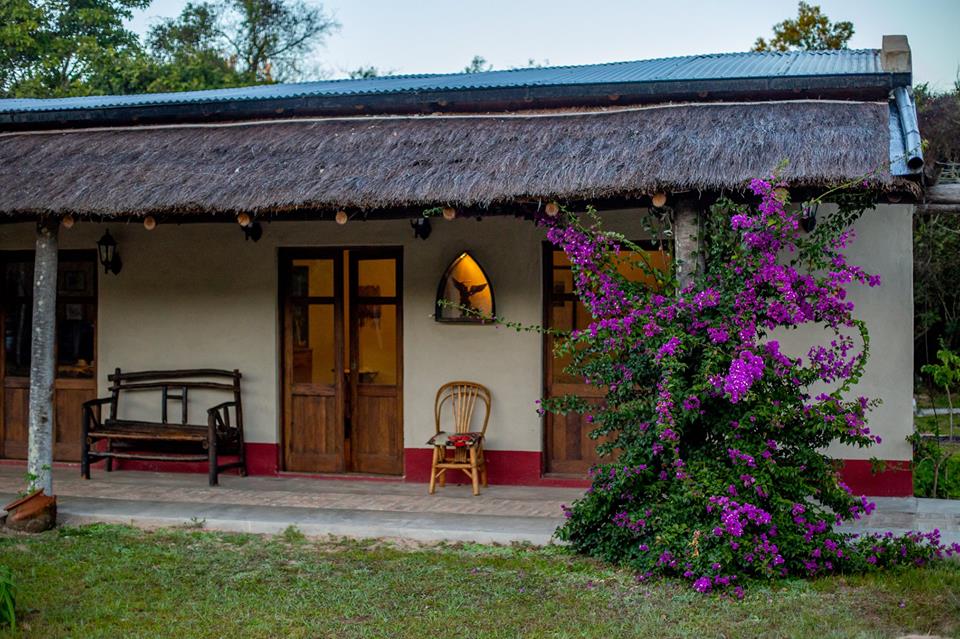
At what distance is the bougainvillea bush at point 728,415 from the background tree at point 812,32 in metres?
14.5

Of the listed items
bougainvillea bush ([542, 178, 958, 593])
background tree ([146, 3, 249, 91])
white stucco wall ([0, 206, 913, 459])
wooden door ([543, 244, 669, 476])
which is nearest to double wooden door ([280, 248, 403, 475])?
white stucco wall ([0, 206, 913, 459])

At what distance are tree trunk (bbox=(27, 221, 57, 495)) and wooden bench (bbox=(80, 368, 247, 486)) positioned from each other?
3.66ft

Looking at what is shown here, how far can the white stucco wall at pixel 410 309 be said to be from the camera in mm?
7930

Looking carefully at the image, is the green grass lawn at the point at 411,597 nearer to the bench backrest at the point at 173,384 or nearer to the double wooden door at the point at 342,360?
the double wooden door at the point at 342,360

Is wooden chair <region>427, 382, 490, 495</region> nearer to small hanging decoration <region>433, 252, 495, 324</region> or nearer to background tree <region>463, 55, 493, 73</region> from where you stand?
small hanging decoration <region>433, 252, 495, 324</region>

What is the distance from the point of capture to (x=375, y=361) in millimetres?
9156

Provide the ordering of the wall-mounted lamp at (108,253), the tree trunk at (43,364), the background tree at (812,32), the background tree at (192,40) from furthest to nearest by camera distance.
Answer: the background tree at (192,40), the background tree at (812,32), the wall-mounted lamp at (108,253), the tree trunk at (43,364)

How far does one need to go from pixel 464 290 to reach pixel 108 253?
3.32 m

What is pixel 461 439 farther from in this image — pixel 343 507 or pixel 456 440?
pixel 343 507

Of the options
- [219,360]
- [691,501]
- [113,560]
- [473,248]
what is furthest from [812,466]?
[219,360]

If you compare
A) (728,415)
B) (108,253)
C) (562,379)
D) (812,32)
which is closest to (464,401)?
(562,379)

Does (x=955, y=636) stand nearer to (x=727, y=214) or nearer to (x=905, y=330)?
(x=727, y=214)

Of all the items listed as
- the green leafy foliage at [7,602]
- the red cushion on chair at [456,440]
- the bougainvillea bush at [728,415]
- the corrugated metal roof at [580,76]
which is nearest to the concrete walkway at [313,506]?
the red cushion on chair at [456,440]

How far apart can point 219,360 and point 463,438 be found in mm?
2488
